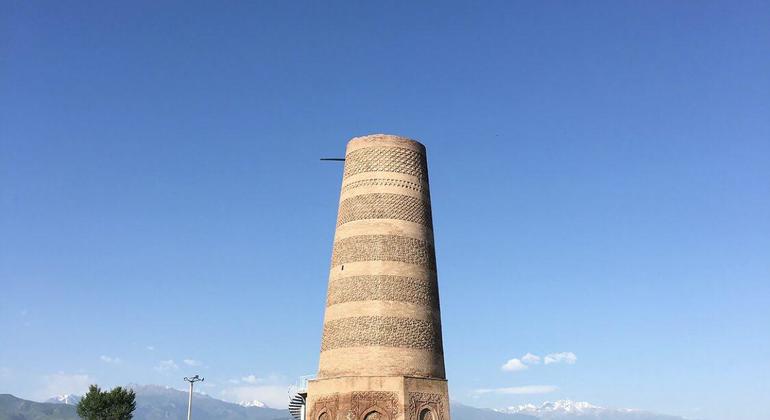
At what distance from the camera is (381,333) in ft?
90.3

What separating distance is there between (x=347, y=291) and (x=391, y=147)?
6.33 m

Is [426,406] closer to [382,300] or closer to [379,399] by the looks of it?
[379,399]

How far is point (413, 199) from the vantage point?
3039 cm

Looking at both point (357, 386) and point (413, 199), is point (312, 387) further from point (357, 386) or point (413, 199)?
point (413, 199)

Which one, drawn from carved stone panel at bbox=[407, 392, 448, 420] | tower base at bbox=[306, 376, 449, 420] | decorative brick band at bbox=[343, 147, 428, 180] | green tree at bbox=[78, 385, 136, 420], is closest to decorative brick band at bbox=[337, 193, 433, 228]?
decorative brick band at bbox=[343, 147, 428, 180]

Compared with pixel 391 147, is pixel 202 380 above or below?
below

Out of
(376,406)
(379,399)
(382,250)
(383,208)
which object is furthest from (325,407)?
(383,208)

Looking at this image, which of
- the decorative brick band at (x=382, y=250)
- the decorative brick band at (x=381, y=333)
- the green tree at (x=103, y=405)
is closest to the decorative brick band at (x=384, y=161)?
the decorative brick band at (x=382, y=250)

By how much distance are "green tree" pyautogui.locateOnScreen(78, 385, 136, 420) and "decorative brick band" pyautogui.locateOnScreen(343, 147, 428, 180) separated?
3187 centimetres

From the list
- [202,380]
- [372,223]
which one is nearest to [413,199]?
[372,223]

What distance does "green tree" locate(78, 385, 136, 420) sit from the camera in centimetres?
5247

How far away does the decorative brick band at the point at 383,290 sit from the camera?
2822 cm

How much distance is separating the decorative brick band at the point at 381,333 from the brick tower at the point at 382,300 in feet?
0.12

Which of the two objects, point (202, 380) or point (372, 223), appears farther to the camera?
point (202, 380)
